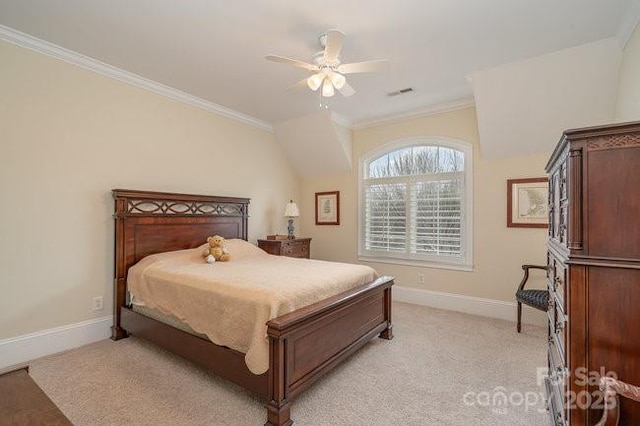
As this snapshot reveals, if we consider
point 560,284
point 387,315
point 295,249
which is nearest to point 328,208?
point 295,249

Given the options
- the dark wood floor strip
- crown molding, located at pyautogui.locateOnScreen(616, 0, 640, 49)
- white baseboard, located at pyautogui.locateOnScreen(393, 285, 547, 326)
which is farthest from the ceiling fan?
white baseboard, located at pyautogui.locateOnScreen(393, 285, 547, 326)

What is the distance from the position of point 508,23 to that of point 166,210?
390 cm

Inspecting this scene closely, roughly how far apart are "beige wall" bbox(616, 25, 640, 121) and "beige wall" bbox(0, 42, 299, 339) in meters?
4.55

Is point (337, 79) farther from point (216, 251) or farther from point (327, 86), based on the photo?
point (216, 251)

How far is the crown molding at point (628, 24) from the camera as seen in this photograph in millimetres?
2226

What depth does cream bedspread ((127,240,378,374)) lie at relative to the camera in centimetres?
203

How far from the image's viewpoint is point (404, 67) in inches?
126

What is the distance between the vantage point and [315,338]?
222 centimetres

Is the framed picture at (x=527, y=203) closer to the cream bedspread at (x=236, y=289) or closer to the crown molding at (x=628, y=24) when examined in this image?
the crown molding at (x=628, y=24)

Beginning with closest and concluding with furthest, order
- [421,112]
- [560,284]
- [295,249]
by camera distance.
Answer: [560,284]
[421,112]
[295,249]

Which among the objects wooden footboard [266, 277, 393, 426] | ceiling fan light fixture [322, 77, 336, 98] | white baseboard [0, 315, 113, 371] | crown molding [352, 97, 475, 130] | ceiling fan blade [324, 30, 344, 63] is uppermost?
crown molding [352, 97, 475, 130]

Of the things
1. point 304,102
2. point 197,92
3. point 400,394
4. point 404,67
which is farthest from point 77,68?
point 400,394

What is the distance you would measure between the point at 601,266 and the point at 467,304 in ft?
10.3

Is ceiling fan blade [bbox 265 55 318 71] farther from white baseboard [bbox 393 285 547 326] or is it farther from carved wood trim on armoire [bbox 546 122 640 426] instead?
white baseboard [bbox 393 285 547 326]
